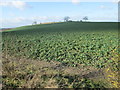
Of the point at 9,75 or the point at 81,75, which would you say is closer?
the point at 9,75

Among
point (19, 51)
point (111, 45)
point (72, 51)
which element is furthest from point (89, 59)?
point (19, 51)

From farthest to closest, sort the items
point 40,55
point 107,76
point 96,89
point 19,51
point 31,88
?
point 19,51 → point 40,55 → point 107,76 → point 96,89 → point 31,88

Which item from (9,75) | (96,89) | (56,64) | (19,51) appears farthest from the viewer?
(19,51)

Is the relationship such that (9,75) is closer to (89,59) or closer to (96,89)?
(96,89)

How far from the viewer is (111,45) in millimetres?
8086

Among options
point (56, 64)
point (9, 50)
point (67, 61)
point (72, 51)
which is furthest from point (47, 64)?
point (9, 50)

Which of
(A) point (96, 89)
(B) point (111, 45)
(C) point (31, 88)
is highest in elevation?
(B) point (111, 45)

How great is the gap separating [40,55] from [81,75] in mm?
3130

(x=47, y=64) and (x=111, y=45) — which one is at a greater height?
(x=111, y=45)

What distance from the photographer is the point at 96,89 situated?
4.47 meters

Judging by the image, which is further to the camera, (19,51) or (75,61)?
(19,51)

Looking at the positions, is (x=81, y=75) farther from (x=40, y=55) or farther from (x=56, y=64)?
(x=40, y=55)

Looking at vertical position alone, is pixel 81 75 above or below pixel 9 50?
below

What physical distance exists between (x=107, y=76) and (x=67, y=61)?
6.89 ft
